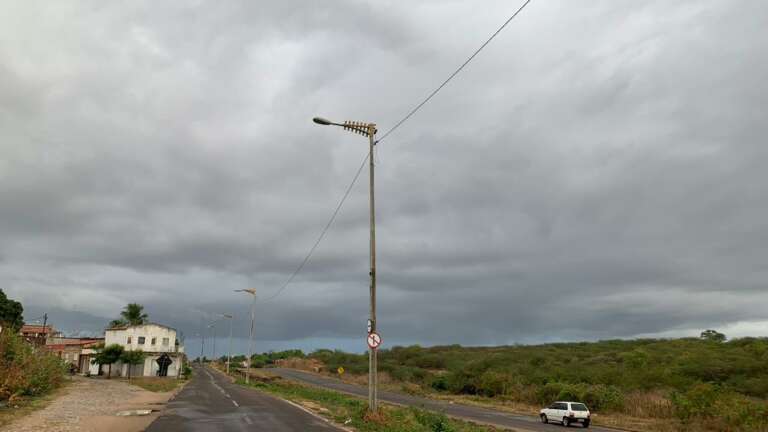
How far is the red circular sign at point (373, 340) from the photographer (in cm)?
2286

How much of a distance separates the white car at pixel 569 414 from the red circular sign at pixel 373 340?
17303 mm

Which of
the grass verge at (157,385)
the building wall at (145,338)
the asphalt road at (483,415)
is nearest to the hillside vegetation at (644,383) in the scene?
the asphalt road at (483,415)

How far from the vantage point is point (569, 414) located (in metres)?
34.0

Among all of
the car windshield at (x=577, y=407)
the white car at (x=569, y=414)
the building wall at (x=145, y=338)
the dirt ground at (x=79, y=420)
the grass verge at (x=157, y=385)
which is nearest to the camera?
the dirt ground at (x=79, y=420)

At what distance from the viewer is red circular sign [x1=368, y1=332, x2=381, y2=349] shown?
22.9m

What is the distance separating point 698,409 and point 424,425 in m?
17.8

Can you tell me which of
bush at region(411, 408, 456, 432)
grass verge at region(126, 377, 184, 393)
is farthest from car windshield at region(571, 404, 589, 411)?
grass verge at region(126, 377, 184, 393)

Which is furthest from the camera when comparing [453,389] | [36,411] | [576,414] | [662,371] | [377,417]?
[453,389]

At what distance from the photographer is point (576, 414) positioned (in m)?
33.9

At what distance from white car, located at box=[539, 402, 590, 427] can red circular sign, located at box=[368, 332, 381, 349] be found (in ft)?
56.8

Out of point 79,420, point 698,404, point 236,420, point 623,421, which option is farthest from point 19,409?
point 623,421

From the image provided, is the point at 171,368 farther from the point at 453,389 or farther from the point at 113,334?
the point at 453,389

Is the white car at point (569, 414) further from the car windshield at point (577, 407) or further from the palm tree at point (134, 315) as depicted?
the palm tree at point (134, 315)

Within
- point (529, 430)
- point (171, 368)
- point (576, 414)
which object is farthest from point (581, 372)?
Result: point (171, 368)
